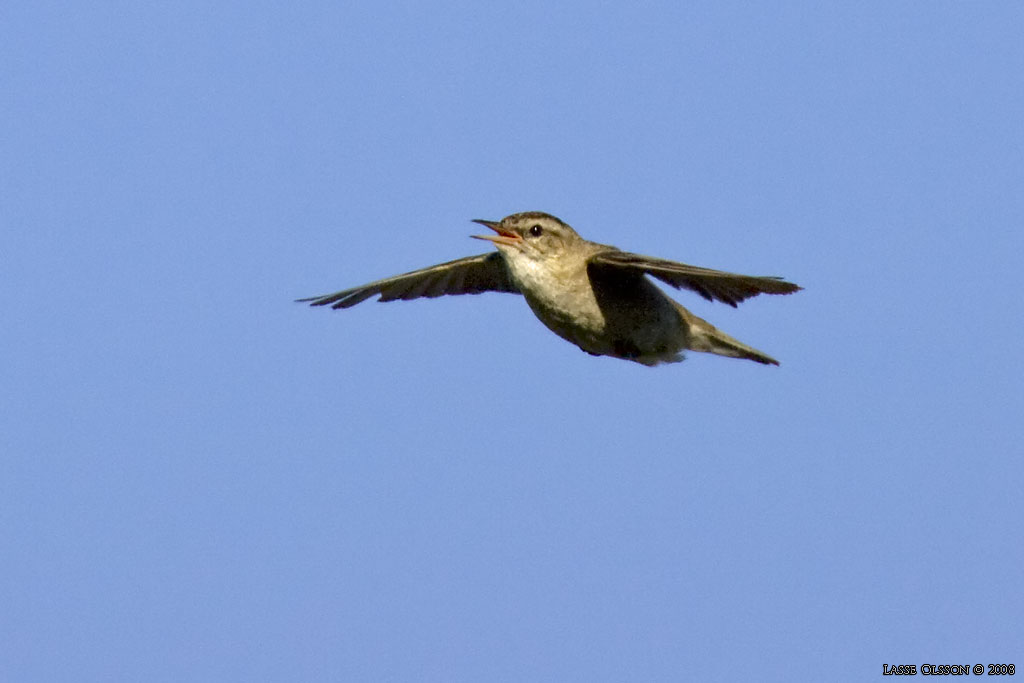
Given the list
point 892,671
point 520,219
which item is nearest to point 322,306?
point 520,219

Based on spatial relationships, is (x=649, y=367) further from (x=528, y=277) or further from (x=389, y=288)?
(x=389, y=288)

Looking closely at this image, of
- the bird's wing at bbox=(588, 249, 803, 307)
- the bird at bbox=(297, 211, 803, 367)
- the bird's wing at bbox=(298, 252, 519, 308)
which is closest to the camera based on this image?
the bird's wing at bbox=(588, 249, 803, 307)

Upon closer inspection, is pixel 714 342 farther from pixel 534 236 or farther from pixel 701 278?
pixel 534 236

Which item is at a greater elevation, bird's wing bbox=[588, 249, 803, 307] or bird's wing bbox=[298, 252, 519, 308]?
bird's wing bbox=[298, 252, 519, 308]

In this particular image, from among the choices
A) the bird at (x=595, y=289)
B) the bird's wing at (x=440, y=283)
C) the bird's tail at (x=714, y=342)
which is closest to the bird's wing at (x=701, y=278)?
the bird at (x=595, y=289)

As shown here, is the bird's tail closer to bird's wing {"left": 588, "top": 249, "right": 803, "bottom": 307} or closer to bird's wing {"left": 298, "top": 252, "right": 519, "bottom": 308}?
bird's wing {"left": 588, "top": 249, "right": 803, "bottom": 307}

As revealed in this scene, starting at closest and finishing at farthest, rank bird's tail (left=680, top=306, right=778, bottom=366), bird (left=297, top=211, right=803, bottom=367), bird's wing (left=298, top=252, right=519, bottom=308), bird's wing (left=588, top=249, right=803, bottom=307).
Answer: bird's wing (left=588, top=249, right=803, bottom=307), bird (left=297, top=211, right=803, bottom=367), bird's tail (left=680, top=306, right=778, bottom=366), bird's wing (left=298, top=252, right=519, bottom=308)

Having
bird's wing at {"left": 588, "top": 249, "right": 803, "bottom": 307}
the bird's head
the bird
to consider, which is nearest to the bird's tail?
the bird

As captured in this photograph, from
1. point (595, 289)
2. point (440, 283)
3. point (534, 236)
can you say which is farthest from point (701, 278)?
point (440, 283)
